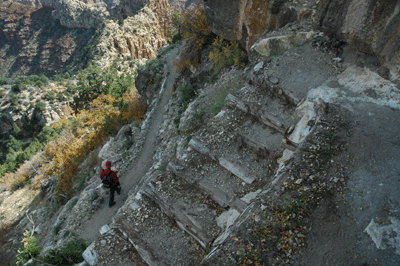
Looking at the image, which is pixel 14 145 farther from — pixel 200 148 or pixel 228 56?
pixel 200 148

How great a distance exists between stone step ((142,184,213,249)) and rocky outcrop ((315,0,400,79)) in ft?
22.2

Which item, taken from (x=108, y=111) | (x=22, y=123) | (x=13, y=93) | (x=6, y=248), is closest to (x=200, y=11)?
(x=108, y=111)

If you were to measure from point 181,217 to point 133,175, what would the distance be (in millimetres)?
6152

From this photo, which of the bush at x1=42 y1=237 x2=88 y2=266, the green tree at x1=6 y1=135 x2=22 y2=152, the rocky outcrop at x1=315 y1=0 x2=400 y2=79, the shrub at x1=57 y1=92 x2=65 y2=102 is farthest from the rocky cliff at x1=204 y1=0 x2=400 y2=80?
the green tree at x1=6 y1=135 x2=22 y2=152

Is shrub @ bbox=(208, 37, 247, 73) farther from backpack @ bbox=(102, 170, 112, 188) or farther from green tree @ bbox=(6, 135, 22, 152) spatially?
green tree @ bbox=(6, 135, 22, 152)

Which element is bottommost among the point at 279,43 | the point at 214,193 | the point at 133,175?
the point at 133,175

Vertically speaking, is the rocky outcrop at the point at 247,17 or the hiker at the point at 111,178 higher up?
the rocky outcrop at the point at 247,17

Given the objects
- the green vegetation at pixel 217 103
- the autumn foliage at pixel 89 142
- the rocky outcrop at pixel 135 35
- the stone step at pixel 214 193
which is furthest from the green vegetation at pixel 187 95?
the rocky outcrop at pixel 135 35

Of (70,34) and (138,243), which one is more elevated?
(138,243)

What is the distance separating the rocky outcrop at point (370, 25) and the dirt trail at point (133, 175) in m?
10.2

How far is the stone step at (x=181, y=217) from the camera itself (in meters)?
6.25

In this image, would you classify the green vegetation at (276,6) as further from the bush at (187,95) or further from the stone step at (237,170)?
the stone step at (237,170)

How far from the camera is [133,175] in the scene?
12164mm

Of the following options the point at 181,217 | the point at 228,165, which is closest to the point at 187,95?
the point at 228,165
